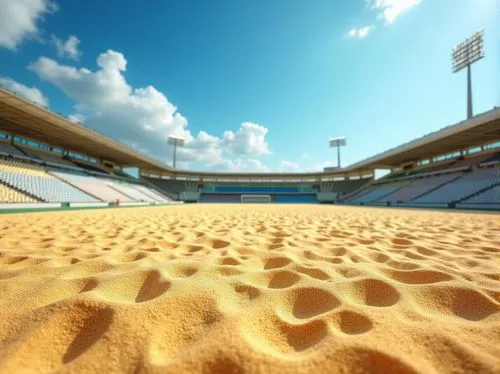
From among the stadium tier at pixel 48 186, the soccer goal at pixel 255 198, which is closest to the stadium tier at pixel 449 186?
the soccer goal at pixel 255 198

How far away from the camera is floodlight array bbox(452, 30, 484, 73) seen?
22.8 metres

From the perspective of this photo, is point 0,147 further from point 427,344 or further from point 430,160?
point 430,160

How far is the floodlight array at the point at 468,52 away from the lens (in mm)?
22812

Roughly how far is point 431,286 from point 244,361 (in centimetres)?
115

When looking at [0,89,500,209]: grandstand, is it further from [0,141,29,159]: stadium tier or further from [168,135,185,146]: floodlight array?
[168,135,185,146]: floodlight array

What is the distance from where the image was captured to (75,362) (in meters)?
0.73

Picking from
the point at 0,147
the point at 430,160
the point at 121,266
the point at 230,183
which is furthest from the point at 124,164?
the point at 430,160

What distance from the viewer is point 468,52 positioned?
2372 centimetres

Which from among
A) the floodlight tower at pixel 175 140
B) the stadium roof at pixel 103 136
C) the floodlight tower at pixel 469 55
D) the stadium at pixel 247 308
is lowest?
the stadium at pixel 247 308

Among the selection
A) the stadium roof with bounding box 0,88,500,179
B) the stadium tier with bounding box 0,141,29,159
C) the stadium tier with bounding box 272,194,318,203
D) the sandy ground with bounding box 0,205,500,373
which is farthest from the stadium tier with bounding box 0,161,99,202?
the stadium tier with bounding box 272,194,318,203

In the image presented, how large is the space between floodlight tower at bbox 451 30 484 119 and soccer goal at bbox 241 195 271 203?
27.0m

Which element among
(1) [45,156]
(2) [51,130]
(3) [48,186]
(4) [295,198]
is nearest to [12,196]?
(3) [48,186]

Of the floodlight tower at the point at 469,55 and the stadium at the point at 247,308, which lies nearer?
the stadium at the point at 247,308

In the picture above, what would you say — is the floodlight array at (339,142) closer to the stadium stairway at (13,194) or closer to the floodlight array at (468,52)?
the floodlight array at (468,52)
